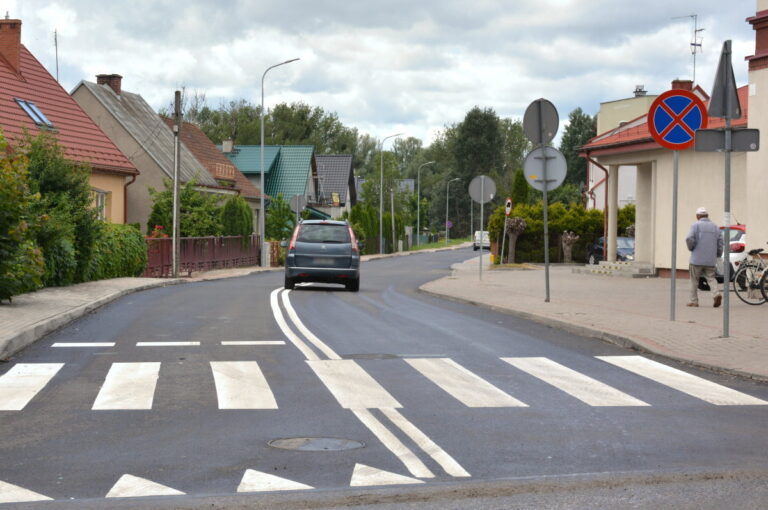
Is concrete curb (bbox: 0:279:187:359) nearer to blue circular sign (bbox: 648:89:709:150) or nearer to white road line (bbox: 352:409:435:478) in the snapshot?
white road line (bbox: 352:409:435:478)

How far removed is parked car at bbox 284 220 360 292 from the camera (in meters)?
23.6

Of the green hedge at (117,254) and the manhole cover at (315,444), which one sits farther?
the green hedge at (117,254)

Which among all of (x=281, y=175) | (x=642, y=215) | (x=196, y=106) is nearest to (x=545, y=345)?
(x=642, y=215)

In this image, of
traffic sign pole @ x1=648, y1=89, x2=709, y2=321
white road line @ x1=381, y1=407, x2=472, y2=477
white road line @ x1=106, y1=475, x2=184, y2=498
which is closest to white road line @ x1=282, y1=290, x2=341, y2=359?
white road line @ x1=381, y1=407, x2=472, y2=477

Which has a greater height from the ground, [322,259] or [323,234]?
[323,234]

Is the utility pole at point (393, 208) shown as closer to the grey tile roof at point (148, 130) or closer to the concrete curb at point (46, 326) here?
the grey tile roof at point (148, 130)

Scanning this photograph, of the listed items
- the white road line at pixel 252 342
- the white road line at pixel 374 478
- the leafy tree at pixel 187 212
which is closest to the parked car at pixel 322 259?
the white road line at pixel 252 342

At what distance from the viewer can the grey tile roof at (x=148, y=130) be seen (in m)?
45.6

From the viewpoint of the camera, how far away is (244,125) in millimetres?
99125

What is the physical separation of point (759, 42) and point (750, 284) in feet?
20.6

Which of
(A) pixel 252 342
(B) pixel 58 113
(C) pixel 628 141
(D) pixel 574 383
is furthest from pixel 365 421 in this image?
(B) pixel 58 113

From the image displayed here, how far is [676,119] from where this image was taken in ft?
44.2

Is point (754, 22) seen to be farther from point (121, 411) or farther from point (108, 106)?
point (108, 106)

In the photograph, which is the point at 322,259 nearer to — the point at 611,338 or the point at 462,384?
the point at 611,338
